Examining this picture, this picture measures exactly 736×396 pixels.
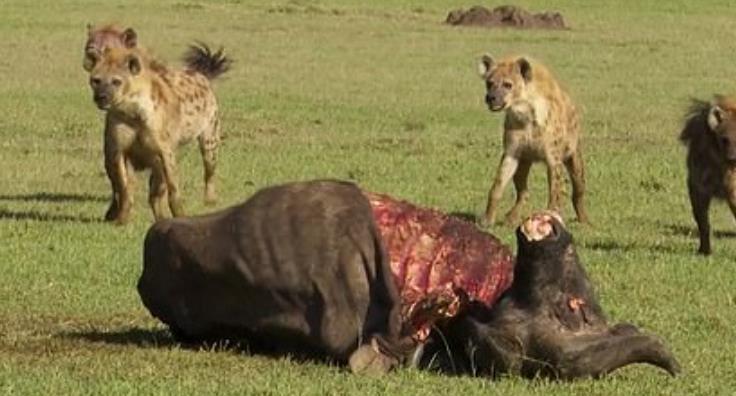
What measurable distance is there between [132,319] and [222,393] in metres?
1.93

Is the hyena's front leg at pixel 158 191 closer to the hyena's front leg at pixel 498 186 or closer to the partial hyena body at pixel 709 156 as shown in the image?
the hyena's front leg at pixel 498 186

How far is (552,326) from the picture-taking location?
22.4ft

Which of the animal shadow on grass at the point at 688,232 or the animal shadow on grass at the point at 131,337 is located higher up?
the animal shadow on grass at the point at 131,337

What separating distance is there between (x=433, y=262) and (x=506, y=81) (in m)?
6.71

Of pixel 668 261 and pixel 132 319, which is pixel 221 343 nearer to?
pixel 132 319

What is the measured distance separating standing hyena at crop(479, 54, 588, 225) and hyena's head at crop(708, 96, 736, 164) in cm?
222

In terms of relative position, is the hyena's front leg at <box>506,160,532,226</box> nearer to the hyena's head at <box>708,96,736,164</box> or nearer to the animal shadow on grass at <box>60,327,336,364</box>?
the hyena's head at <box>708,96,736,164</box>

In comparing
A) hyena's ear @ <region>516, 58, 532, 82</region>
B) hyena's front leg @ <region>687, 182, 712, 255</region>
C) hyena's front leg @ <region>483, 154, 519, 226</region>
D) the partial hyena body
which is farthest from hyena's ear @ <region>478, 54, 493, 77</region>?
hyena's front leg @ <region>687, 182, 712, 255</region>

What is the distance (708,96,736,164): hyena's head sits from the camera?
11570 millimetres

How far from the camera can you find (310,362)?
714 cm

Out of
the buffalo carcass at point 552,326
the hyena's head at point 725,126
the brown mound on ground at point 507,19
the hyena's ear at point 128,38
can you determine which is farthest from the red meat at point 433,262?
the brown mound on ground at point 507,19

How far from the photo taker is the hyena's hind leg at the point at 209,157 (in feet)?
47.2

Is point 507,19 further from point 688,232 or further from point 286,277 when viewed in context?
point 286,277

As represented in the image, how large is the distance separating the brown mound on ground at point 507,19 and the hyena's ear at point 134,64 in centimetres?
2241
